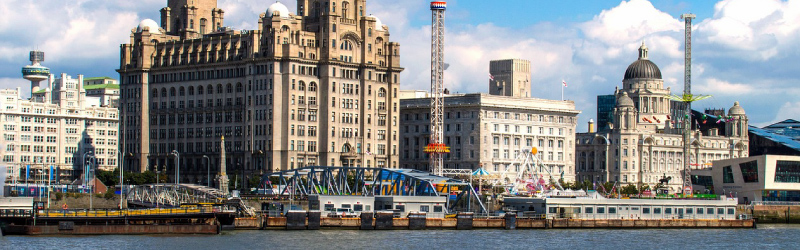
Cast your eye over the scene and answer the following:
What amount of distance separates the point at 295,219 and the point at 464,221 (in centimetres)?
1932

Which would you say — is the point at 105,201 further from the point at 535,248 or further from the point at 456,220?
the point at 535,248

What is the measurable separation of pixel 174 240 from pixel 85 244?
30.0 feet

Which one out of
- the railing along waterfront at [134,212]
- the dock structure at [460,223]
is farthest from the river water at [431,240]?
the railing along waterfront at [134,212]

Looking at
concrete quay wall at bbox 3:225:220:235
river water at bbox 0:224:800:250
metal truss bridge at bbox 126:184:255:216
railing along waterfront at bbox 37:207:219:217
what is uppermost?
metal truss bridge at bbox 126:184:255:216

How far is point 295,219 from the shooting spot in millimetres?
157750

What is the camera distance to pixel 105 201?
198 m

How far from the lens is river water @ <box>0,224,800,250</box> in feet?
448

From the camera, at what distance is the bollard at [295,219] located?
157750 millimetres

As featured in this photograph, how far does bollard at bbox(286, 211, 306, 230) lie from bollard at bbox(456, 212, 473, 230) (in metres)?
17.7

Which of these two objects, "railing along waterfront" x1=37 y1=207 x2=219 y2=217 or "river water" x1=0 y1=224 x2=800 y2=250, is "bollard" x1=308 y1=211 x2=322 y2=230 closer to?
"river water" x1=0 y1=224 x2=800 y2=250

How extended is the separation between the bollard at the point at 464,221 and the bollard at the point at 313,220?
636 inches

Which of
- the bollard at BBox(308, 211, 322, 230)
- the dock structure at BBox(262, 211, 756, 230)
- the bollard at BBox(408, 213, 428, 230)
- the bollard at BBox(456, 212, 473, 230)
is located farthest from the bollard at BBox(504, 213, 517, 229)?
the bollard at BBox(308, 211, 322, 230)

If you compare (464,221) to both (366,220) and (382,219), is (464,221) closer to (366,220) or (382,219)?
(382,219)

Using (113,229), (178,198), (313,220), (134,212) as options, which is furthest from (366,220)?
(113,229)
